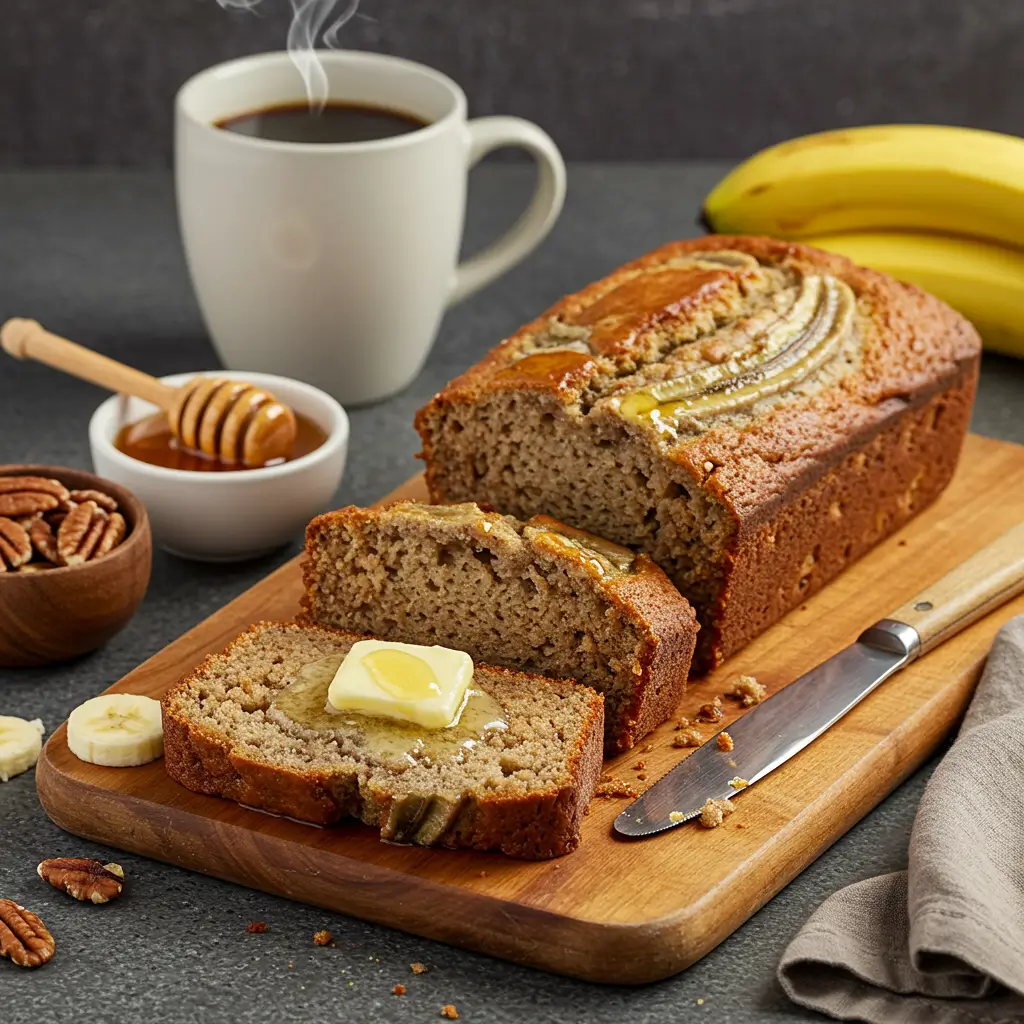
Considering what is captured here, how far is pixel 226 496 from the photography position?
3.27 metres

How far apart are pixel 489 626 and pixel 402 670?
31 centimetres

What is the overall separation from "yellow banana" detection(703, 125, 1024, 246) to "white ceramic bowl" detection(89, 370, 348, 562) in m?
1.47

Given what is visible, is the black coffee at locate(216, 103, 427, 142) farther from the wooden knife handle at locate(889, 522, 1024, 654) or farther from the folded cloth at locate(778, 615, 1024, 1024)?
the folded cloth at locate(778, 615, 1024, 1024)

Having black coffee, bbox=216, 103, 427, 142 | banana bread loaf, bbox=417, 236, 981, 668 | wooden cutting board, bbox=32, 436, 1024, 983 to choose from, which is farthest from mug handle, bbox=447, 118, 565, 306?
wooden cutting board, bbox=32, 436, 1024, 983

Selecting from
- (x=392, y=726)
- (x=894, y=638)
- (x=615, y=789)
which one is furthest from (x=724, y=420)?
(x=392, y=726)

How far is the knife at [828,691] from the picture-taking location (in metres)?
2.58

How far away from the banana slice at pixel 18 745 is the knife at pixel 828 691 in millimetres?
982

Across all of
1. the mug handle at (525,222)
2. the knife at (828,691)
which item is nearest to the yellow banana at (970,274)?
the mug handle at (525,222)

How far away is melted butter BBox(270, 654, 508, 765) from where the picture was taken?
250 cm

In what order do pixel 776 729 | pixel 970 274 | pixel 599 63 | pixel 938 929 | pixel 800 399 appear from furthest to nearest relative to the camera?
pixel 599 63
pixel 970 274
pixel 800 399
pixel 776 729
pixel 938 929

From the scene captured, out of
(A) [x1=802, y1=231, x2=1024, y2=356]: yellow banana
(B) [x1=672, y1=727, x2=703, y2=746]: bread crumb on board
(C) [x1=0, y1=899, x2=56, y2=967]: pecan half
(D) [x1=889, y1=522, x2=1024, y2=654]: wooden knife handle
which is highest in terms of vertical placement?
(A) [x1=802, y1=231, x2=1024, y2=356]: yellow banana

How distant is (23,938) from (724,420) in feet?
4.77

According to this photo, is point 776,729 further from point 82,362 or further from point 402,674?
point 82,362

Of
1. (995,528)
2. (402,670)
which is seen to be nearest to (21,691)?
(402,670)
